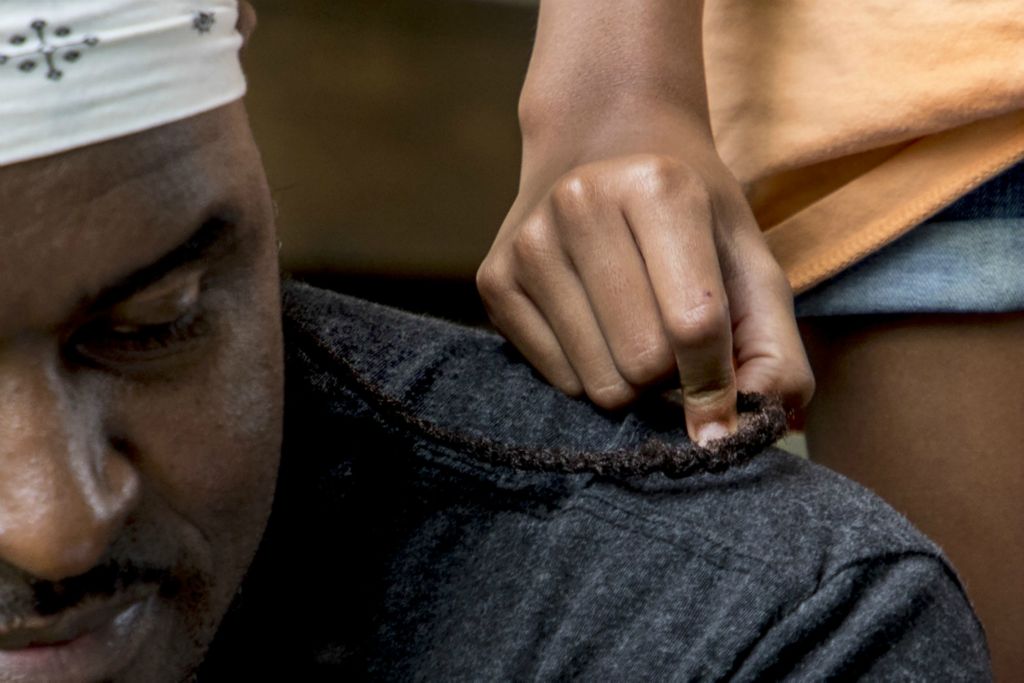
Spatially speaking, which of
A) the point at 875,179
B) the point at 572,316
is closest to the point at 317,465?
the point at 572,316

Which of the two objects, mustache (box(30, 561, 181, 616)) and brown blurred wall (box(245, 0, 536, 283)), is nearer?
mustache (box(30, 561, 181, 616))

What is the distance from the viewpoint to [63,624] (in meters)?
0.61

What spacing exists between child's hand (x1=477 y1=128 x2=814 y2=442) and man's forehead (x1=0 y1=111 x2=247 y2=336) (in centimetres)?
22

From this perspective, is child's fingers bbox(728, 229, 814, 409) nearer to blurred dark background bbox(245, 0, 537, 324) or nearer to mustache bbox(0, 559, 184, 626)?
mustache bbox(0, 559, 184, 626)

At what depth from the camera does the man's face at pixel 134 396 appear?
578mm

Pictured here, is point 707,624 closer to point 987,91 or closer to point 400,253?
point 987,91

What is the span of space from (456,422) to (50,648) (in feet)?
0.88

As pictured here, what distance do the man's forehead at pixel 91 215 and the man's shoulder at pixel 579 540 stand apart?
205mm

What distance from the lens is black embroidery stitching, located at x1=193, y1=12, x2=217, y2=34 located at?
645 millimetres

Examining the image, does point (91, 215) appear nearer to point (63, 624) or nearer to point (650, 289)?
point (63, 624)

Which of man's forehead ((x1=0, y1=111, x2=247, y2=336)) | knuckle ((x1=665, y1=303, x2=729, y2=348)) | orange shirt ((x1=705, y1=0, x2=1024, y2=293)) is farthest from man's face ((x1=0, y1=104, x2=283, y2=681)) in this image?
orange shirt ((x1=705, y1=0, x2=1024, y2=293))

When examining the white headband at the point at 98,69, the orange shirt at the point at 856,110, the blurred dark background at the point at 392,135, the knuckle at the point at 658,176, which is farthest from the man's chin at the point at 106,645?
the blurred dark background at the point at 392,135

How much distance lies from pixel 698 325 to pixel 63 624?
348 millimetres

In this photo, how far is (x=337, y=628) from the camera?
82cm
